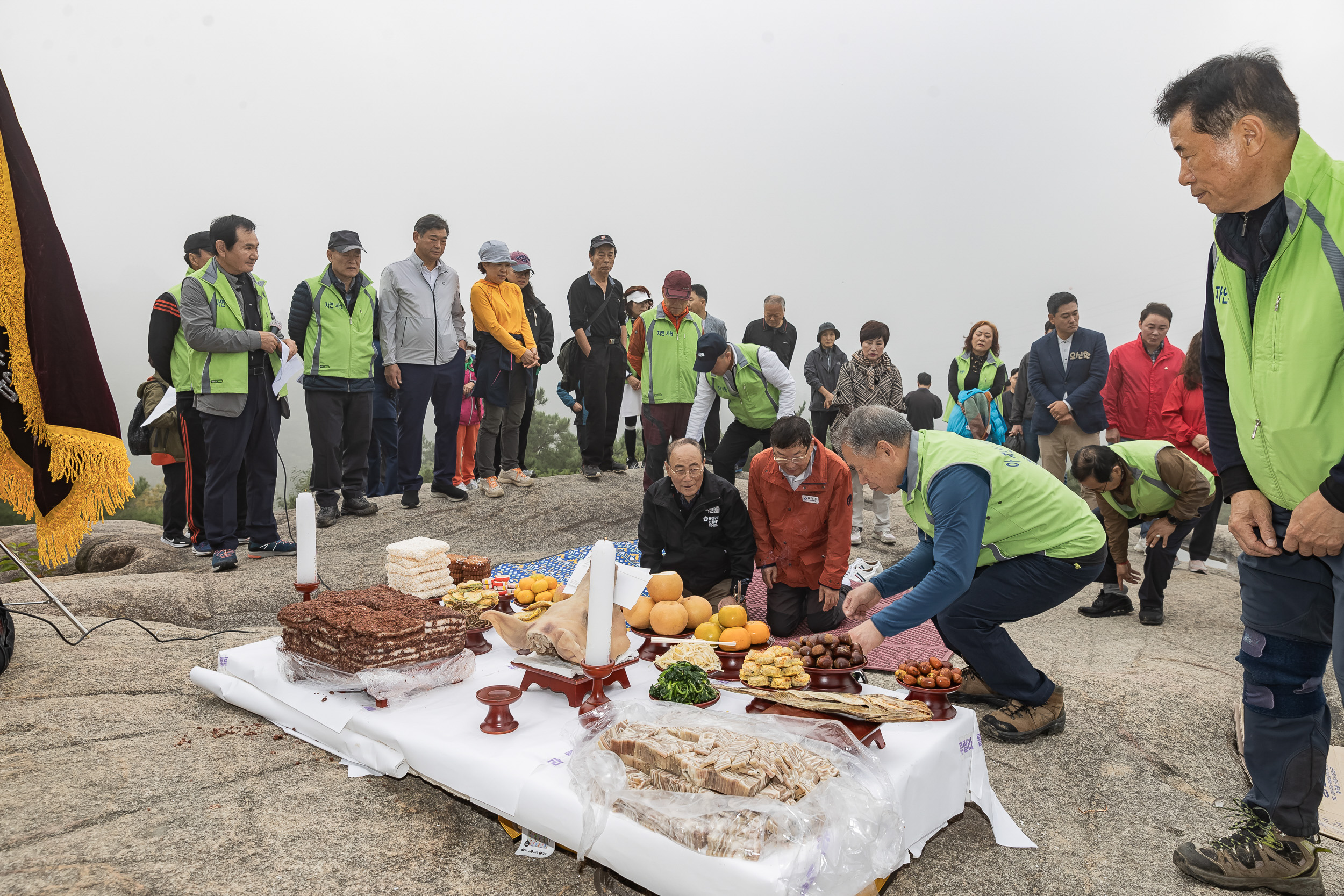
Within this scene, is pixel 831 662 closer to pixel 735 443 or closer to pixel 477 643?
pixel 477 643

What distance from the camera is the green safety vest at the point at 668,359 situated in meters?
6.82

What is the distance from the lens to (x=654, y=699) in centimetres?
232

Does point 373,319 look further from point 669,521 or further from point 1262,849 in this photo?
point 1262,849

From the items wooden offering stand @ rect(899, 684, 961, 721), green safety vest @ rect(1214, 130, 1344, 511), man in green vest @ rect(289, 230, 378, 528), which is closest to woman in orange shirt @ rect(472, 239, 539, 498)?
man in green vest @ rect(289, 230, 378, 528)

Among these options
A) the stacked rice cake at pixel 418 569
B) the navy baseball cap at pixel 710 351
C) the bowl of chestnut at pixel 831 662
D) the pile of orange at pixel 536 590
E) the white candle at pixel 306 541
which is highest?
the navy baseball cap at pixel 710 351

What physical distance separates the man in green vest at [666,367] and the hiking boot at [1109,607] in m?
3.44

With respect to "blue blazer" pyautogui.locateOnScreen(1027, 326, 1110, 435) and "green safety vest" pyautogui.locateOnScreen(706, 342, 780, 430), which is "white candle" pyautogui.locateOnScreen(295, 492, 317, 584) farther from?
"blue blazer" pyautogui.locateOnScreen(1027, 326, 1110, 435)

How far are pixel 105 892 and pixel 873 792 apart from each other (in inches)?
71.6

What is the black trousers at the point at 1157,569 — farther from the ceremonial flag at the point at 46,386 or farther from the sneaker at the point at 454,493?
the ceremonial flag at the point at 46,386

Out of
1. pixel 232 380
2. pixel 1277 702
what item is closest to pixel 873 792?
pixel 1277 702

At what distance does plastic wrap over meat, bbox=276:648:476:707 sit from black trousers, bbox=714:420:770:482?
4.15m

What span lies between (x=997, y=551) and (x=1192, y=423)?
3423 mm

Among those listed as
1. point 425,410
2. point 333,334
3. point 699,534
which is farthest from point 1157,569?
point 333,334

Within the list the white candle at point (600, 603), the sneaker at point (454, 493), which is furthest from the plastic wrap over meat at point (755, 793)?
the sneaker at point (454, 493)
